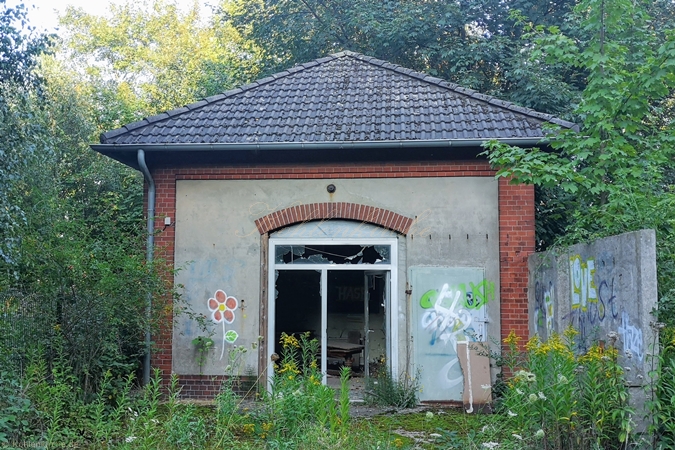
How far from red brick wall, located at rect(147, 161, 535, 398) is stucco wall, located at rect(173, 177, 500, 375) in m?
0.11

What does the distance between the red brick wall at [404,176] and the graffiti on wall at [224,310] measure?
0.70 m

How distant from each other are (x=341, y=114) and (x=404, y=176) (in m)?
1.69

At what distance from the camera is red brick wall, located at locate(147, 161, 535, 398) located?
10.9 metres

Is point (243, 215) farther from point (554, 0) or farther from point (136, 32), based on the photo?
point (136, 32)

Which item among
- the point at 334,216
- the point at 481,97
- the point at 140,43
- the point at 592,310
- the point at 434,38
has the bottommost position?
the point at 592,310

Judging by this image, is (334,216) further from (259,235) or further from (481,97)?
(481,97)

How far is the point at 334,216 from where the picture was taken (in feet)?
37.1

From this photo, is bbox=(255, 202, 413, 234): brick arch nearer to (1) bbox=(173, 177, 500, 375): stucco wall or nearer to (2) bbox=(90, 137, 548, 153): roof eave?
(1) bbox=(173, 177, 500, 375): stucco wall

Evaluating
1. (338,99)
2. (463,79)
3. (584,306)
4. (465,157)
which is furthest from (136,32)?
(584,306)

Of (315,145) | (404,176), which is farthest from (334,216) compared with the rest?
(404,176)

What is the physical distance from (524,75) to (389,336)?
25.5ft

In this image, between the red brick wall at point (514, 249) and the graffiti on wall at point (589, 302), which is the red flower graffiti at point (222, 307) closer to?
the red brick wall at point (514, 249)

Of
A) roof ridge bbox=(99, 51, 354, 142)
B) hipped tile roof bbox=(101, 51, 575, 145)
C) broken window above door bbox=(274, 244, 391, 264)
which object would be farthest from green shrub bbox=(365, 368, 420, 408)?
roof ridge bbox=(99, 51, 354, 142)

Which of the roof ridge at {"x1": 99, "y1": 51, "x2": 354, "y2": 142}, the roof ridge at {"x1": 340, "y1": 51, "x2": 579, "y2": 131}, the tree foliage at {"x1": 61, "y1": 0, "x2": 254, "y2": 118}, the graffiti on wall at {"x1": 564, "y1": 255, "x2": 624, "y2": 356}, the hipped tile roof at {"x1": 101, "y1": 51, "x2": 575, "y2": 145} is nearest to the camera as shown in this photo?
the graffiti on wall at {"x1": 564, "y1": 255, "x2": 624, "y2": 356}
